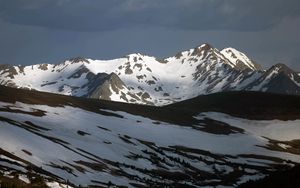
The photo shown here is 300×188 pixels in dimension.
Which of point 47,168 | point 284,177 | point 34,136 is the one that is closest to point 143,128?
point 34,136

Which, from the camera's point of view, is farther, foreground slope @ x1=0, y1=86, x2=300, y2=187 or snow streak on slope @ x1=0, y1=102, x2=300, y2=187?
snow streak on slope @ x1=0, y1=102, x2=300, y2=187

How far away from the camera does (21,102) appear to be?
15650 cm

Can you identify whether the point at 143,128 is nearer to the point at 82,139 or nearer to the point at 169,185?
the point at 82,139

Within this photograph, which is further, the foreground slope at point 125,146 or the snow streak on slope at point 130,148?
the snow streak on slope at point 130,148

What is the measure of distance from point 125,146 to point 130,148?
1.31 meters

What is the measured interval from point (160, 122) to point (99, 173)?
89.9 meters

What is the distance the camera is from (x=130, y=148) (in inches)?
5094

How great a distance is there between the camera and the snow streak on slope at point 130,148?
95.1 m

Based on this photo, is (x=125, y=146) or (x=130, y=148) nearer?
(x=130, y=148)

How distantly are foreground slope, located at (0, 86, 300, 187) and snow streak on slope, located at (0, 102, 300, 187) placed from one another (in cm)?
19

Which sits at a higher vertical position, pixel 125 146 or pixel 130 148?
pixel 125 146

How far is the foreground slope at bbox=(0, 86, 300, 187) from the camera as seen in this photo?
304ft

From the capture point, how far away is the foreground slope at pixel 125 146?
9275 centimetres

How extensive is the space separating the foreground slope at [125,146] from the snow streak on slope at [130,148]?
0.19 m
